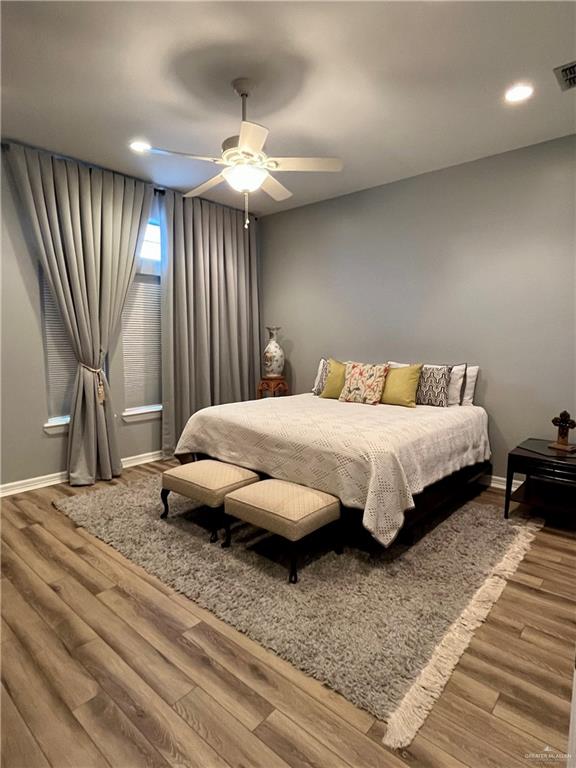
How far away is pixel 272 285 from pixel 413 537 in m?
3.76

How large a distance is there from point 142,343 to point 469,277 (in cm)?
335

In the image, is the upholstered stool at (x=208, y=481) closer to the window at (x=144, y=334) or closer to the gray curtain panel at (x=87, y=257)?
the gray curtain panel at (x=87, y=257)

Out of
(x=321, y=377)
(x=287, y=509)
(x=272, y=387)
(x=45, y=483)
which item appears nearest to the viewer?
(x=287, y=509)

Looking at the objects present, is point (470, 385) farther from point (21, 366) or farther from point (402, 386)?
point (21, 366)

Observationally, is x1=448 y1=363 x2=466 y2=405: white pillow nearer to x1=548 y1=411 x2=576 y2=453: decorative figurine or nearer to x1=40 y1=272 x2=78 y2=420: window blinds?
x1=548 y1=411 x2=576 y2=453: decorative figurine

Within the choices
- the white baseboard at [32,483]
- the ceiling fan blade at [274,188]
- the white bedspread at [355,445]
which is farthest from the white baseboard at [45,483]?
the ceiling fan blade at [274,188]

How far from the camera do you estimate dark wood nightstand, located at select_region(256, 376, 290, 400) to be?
5047 mm

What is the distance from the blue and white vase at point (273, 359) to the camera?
5070mm

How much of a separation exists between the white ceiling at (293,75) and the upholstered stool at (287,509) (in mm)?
2465

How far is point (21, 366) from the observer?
11.7 ft

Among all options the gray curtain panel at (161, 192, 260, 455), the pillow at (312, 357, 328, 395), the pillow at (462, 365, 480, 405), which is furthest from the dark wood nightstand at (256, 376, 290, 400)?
the pillow at (462, 365, 480, 405)

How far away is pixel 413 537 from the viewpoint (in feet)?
8.79

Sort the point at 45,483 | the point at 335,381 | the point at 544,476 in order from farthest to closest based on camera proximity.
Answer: the point at 335,381
the point at 45,483
the point at 544,476

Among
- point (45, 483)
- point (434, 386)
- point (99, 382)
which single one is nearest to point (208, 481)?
point (99, 382)
